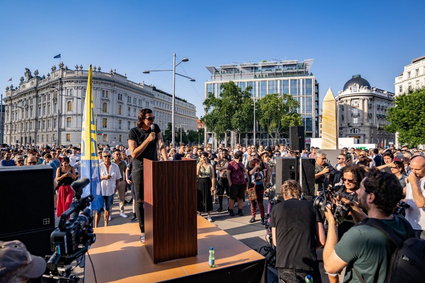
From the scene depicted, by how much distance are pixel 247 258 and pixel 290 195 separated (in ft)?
3.45

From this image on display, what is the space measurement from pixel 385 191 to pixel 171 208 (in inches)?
86.9

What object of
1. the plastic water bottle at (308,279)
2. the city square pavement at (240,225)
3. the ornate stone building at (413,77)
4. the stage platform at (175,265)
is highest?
the ornate stone building at (413,77)

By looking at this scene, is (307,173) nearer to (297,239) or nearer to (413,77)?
(297,239)

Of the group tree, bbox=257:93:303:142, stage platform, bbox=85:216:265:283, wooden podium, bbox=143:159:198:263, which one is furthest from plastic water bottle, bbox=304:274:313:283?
tree, bbox=257:93:303:142

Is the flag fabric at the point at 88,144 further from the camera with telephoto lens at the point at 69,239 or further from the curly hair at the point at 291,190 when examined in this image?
the curly hair at the point at 291,190

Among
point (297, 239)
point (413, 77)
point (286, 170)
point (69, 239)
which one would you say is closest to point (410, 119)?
point (413, 77)

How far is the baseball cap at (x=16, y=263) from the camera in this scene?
1.18m

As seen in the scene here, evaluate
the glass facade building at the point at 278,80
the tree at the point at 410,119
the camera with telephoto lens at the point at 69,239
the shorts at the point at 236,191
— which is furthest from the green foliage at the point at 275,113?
the camera with telephoto lens at the point at 69,239

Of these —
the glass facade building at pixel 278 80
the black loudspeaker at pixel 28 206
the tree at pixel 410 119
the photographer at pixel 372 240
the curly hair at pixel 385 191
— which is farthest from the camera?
the glass facade building at pixel 278 80

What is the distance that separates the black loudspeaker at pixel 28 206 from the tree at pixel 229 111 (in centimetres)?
4435

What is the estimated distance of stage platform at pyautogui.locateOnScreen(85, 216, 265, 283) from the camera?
2.73 metres

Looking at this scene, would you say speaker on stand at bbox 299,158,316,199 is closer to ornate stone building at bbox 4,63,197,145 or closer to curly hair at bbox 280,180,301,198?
curly hair at bbox 280,180,301,198

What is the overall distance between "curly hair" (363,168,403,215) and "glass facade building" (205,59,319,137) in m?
67.4

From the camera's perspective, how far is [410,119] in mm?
34094
